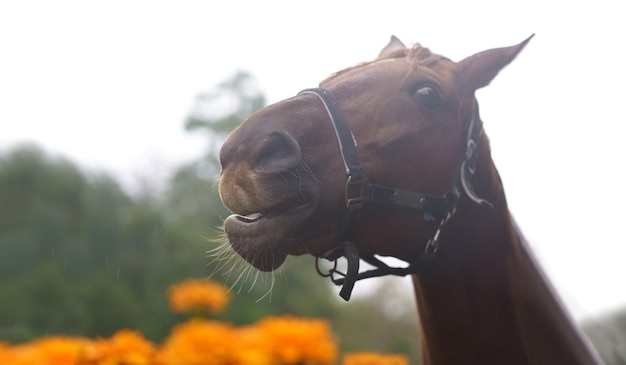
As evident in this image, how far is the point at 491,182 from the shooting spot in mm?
2938

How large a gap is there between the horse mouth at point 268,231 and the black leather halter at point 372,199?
0.21m

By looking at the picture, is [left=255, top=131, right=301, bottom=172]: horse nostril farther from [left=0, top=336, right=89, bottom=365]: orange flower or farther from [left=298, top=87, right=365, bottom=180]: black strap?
[left=0, top=336, right=89, bottom=365]: orange flower

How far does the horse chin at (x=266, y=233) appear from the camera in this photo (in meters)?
2.41

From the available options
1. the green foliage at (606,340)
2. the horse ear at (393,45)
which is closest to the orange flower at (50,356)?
the horse ear at (393,45)

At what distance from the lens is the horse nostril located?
237 centimetres

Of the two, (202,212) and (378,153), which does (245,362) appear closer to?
(378,153)

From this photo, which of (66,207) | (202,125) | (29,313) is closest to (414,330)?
(29,313)

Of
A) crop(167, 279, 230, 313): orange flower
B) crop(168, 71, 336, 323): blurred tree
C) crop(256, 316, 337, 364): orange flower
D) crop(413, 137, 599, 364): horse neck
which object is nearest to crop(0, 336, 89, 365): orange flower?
crop(256, 316, 337, 364): orange flower

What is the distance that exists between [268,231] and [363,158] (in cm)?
52

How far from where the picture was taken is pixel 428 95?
281 cm

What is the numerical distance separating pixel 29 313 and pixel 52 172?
347cm

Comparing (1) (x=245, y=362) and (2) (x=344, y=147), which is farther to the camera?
(2) (x=344, y=147)

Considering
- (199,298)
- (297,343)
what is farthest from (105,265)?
(297,343)

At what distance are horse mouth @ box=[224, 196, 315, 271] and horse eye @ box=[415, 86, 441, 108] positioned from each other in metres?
0.73
